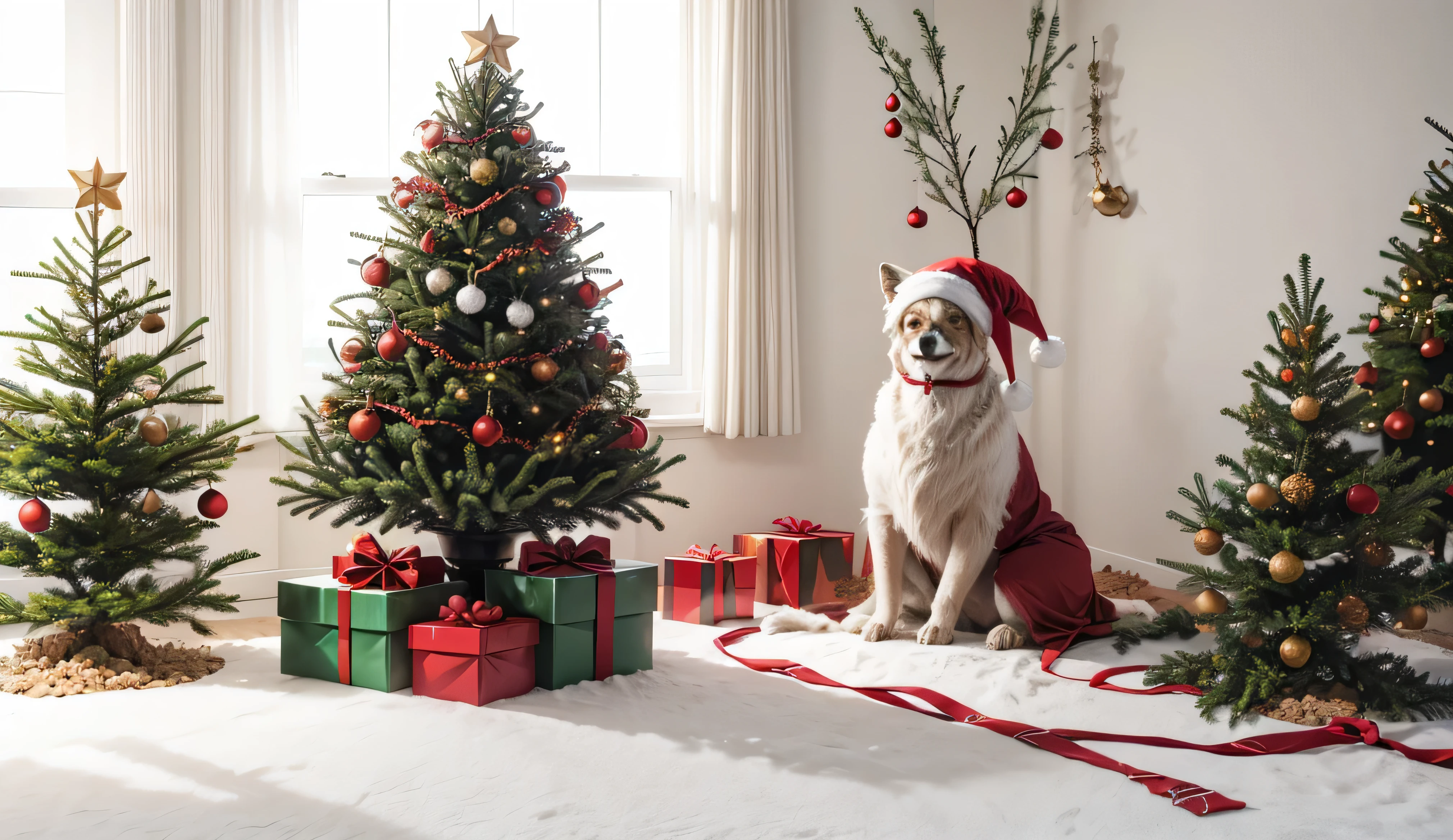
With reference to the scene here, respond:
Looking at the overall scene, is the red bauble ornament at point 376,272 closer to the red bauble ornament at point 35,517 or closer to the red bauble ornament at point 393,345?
the red bauble ornament at point 393,345

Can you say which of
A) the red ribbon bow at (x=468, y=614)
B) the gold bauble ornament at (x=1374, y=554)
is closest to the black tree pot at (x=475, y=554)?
the red ribbon bow at (x=468, y=614)

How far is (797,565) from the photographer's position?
3.30 metres

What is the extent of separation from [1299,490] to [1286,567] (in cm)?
18

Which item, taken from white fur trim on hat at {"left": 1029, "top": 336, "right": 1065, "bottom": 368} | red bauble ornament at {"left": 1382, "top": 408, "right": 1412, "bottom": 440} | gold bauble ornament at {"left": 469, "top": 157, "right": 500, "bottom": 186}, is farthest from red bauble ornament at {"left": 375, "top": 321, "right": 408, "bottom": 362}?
red bauble ornament at {"left": 1382, "top": 408, "right": 1412, "bottom": 440}

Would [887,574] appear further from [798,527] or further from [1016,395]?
[798,527]

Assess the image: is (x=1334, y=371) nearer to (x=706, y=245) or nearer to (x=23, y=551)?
(x=706, y=245)

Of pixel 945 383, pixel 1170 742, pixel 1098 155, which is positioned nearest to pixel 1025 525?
pixel 945 383

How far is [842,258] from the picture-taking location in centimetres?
408

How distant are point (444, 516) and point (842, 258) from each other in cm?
238

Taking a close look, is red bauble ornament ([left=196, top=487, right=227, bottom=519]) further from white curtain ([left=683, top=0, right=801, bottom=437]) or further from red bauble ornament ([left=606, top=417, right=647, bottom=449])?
white curtain ([left=683, top=0, right=801, bottom=437])

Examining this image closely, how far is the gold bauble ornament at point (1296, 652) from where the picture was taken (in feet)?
6.52

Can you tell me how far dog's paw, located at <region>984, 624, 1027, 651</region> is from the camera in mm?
2568

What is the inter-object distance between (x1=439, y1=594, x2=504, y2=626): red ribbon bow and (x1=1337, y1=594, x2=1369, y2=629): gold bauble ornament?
190cm

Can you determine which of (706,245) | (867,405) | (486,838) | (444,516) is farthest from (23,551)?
(867,405)
